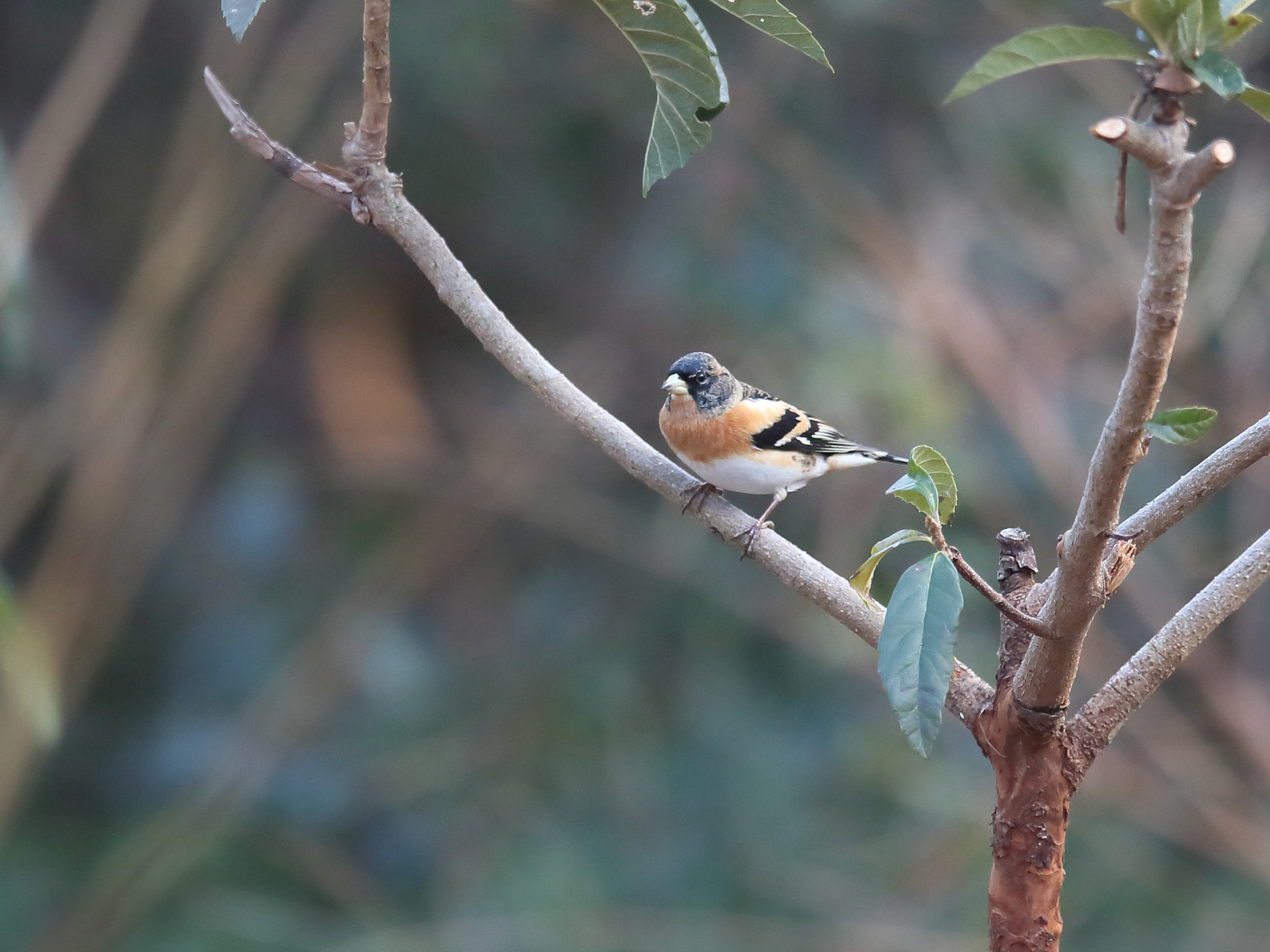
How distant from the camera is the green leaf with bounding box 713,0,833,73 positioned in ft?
4.30

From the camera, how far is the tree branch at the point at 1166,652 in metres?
1.20

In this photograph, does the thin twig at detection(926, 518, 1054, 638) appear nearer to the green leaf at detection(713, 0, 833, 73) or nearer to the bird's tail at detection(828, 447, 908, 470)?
the green leaf at detection(713, 0, 833, 73)

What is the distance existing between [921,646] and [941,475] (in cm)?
18

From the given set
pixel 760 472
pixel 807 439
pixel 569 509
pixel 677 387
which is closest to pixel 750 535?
pixel 760 472

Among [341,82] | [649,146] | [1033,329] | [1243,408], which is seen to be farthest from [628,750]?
[649,146]

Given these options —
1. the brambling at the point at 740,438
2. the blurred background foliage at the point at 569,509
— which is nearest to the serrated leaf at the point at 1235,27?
the brambling at the point at 740,438

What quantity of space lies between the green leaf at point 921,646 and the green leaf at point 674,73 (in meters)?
0.54

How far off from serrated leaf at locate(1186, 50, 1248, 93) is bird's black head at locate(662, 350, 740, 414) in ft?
7.18

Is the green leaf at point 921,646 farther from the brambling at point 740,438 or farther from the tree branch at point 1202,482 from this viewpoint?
the brambling at point 740,438

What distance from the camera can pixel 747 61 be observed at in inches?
220

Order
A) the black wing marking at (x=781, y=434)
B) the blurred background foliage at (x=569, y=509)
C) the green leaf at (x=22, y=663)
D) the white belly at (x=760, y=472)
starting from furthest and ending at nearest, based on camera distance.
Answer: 1. the blurred background foliage at (x=569, y=509)
2. the black wing marking at (x=781, y=434)
3. the white belly at (x=760, y=472)
4. the green leaf at (x=22, y=663)

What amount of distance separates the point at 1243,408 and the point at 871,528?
155 cm

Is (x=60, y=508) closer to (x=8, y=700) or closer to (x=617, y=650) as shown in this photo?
(x=8, y=700)

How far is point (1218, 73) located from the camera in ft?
2.94
